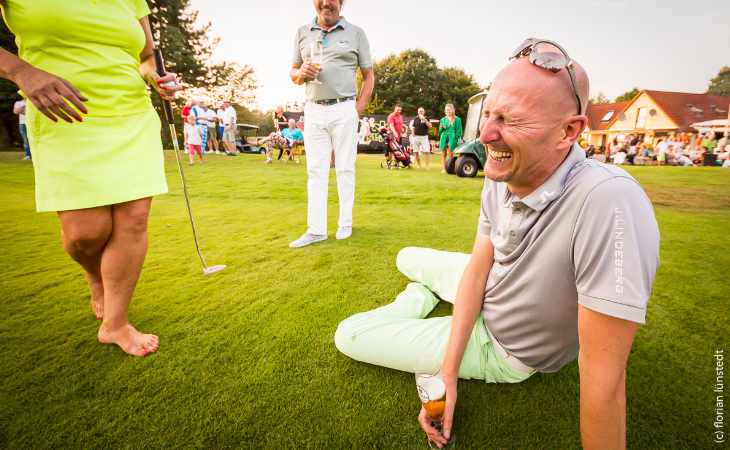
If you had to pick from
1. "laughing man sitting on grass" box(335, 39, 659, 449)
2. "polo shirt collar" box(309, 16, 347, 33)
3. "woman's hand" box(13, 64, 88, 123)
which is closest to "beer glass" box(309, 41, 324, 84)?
"polo shirt collar" box(309, 16, 347, 33)

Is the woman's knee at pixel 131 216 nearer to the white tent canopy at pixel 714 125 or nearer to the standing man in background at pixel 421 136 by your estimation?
the standing man in background at pixel 421 136

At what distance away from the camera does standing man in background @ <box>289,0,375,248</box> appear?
336 cm

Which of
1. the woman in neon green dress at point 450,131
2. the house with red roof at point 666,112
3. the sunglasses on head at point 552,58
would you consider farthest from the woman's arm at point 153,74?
the house with red roof at point 666,112

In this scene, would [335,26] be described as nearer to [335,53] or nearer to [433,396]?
[335,53]

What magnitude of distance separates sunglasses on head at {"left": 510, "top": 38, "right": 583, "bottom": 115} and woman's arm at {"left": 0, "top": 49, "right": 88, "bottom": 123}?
179 cm

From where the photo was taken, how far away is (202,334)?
189 centimetres

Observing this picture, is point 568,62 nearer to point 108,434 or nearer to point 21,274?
point 108,434

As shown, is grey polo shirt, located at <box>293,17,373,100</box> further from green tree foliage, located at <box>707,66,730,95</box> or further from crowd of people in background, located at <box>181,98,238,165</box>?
green tree foliage, located at <box>707,66,730,95</box>

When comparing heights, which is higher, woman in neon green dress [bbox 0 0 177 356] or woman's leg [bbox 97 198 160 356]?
woman in neon green dress [bbox 0 0 177 356]

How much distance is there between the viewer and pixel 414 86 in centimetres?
4431

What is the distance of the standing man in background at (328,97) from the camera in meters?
3.36

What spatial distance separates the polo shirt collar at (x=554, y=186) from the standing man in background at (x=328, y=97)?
106 inches

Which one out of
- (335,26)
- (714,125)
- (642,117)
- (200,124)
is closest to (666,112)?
(642,117)

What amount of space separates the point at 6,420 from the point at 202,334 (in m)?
0.78
